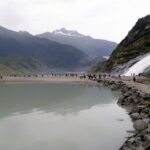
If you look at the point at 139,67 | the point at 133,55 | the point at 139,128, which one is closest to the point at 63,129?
the point at 139,128

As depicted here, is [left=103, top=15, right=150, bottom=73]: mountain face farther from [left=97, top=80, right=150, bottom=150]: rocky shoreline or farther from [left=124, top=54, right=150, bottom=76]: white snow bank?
[left=97, top=80, right=150, bottom=150]: rocky shoreline

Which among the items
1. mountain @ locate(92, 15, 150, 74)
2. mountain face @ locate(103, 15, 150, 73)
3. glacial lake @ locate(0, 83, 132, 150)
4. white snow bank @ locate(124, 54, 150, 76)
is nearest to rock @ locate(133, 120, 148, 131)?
glacial lake @ locate(0, 83, 132, 150)

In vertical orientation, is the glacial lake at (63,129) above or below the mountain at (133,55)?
below

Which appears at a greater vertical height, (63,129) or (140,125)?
(140,125)

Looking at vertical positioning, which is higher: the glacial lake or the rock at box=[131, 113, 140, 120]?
the rock at box=[131, 113, 140, 120]

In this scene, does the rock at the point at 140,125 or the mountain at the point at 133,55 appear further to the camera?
the mountain at the point at 133,55

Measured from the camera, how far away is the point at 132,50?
554 ft

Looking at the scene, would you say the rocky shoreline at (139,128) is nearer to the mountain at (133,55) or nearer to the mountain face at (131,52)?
the mountain at (133,55)

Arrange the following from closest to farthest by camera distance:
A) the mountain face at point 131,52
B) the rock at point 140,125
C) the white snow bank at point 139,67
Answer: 1. the rock at point 140,125
2. the white snow bank at point 139,67
3. the mountain face at point 131,52

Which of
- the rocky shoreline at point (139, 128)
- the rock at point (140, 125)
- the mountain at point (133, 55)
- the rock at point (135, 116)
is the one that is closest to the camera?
the rocky shoreline at point (139, 128)

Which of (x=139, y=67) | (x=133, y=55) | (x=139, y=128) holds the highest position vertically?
(x=133, y=55)

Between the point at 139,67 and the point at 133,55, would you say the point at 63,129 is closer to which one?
the point at 139,67

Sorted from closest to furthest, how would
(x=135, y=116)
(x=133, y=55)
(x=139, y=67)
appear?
(x=135, y=116) < (x=139, y=67) < (x=133, y=55)

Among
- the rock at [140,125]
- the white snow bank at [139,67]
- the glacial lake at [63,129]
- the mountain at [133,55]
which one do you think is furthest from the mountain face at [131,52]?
the rock at [140,125]
